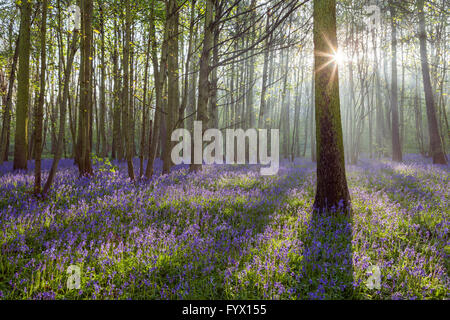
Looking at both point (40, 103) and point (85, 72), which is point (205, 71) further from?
point (40, 103)

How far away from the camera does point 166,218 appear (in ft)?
16.0

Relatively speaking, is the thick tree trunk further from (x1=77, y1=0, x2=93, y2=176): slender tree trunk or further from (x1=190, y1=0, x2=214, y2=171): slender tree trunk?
(x1=77, y1=0, x2=93, y2=176): slender tree trunk

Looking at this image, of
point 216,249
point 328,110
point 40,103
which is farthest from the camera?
point 40,103

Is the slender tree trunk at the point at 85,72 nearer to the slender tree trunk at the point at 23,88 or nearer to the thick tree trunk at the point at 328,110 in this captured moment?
the slender tree trunk at the point at 23,88

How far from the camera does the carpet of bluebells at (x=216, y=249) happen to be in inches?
108

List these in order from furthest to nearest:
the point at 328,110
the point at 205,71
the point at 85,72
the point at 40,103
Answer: the point at 205,71 → the point at 85,72 → the point at 40,103 → the point at 328,110

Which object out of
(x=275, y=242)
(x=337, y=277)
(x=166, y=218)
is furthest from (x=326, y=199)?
(x=166, y=218)

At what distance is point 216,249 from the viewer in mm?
3654

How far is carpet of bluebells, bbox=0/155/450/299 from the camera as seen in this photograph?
108 inches

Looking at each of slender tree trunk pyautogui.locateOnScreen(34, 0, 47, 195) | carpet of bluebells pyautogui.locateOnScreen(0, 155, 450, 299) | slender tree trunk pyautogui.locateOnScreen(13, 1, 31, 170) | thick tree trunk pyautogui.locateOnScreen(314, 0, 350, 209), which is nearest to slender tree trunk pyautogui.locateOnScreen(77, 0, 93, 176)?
slender tree trunk pyautogui.locateOnScreen(34, 0, 47, 195)

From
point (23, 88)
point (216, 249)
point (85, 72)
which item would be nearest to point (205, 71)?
point (85, 72)

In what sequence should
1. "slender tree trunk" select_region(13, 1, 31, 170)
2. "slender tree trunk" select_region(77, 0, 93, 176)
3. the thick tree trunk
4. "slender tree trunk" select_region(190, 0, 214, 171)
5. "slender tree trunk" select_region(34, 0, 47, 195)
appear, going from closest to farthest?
the thick tree trunk, "slender tree trunk" select_region(34, 0, 47, 195), "slender tree trunk" select_region(77, 0, 93, 176), "slender tree trunk" select_region(190, 0, 214, 171), "slender tree trunk" select_region(13, 1, 31, 170)

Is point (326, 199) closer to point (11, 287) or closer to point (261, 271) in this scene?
point (261, 271)

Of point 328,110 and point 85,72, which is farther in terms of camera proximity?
point 85,72
